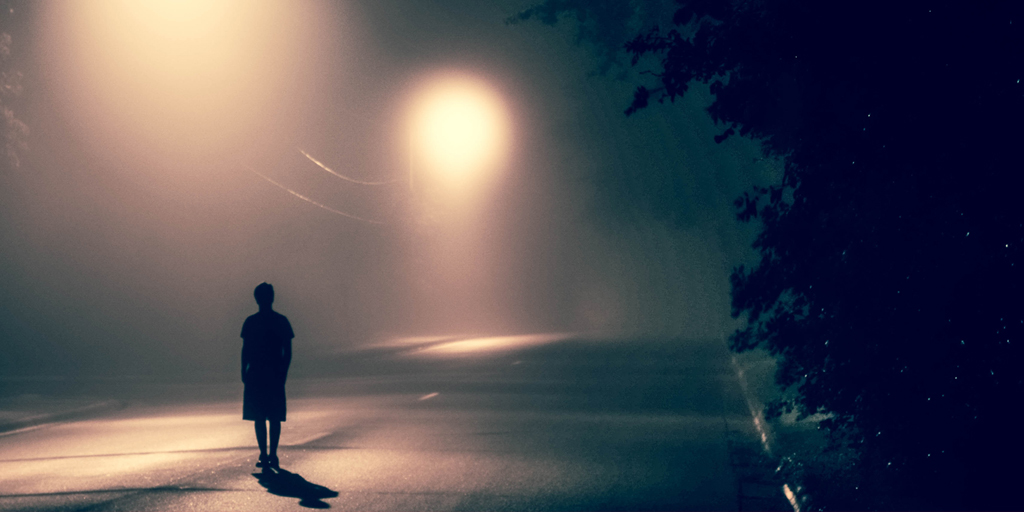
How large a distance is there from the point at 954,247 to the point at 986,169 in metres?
0.51

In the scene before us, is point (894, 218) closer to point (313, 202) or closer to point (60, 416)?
point (60, 416)

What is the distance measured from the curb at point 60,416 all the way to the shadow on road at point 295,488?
689cm

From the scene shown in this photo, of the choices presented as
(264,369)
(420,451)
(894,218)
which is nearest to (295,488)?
(264,369)

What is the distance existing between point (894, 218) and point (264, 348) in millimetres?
6297

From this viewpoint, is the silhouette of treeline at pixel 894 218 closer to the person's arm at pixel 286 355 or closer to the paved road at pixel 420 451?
the paved road at pixel 420 451

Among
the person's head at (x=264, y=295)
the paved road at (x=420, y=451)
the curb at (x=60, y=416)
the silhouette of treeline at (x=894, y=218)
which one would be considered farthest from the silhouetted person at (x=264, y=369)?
the curb at (x=60, y=416)

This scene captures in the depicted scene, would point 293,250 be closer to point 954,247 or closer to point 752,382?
point 752,382

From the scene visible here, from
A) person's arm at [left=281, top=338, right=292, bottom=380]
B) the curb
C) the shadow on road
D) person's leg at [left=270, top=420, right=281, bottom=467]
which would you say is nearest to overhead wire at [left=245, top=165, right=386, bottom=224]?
the curb

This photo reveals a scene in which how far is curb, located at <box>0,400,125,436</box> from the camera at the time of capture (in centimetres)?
1521

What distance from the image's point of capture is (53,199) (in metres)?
30.4

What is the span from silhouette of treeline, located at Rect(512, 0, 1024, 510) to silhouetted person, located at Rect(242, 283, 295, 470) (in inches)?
189

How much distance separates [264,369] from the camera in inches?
405

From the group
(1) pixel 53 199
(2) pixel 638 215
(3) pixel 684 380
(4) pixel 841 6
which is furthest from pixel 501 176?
(4) pixel 841 6

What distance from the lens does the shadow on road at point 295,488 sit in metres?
8.55
